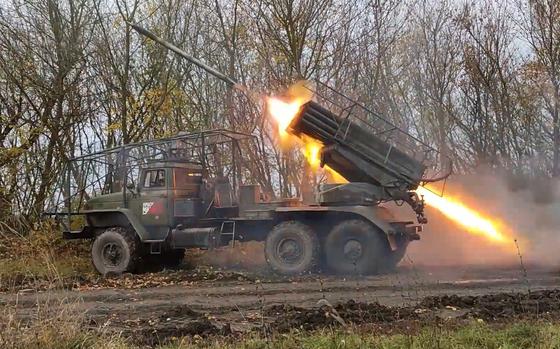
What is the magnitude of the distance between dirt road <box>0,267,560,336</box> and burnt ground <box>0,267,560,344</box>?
0.02m

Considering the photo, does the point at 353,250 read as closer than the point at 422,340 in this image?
No

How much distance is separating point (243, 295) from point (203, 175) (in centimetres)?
570

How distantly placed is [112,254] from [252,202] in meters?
3.88

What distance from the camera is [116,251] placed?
53.0 feet

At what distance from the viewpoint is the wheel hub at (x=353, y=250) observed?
46.5ft

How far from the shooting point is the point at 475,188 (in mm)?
17719

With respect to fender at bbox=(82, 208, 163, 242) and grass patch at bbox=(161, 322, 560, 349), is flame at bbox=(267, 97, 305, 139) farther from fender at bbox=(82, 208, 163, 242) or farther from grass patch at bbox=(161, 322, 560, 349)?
grass patch at bbox=(161, 322, 560, 349)

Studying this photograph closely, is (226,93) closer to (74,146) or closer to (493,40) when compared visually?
(74,146)

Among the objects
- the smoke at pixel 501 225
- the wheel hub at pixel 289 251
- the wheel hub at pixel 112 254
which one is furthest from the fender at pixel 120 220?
the smoke at pixel 501 225

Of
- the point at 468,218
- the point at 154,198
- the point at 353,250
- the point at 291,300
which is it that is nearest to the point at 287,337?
the point at 291,300

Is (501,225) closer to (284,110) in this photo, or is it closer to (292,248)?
(292,248)

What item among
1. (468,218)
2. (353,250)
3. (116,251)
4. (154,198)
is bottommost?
(353,250)

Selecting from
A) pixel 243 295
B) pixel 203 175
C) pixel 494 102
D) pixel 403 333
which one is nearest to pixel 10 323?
pixel 403 333

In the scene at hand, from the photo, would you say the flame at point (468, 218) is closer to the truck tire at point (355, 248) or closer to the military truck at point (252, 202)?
the military truck at point (252, 202)
